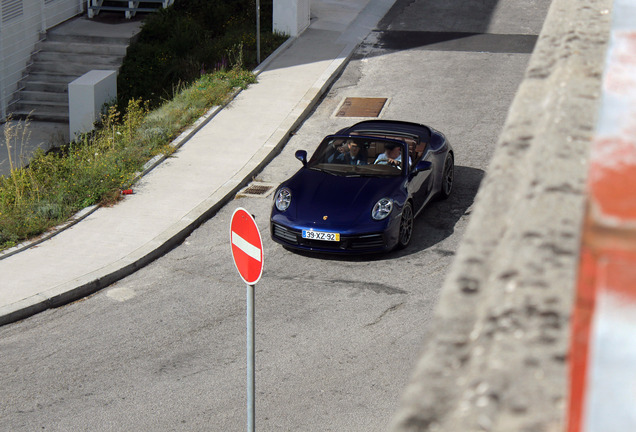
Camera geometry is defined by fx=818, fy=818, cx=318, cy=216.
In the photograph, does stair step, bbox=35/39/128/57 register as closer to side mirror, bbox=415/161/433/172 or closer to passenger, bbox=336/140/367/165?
passenger, bbox=336/140/367/165

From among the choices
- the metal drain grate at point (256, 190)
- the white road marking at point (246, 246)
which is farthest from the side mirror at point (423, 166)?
the white road marking at point (246, 246)

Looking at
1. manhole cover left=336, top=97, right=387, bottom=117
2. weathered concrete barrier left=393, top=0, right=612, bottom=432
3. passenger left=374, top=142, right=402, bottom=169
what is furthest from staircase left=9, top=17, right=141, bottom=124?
weathered concrete barrier left=393, top=0, right=612, bottom=432

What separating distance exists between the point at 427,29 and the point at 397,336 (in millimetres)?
15944

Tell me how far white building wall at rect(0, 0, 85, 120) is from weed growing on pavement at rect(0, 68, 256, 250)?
8.80 feet

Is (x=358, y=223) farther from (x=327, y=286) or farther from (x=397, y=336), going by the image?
(x=397, y=336)

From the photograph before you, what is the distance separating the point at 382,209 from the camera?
1159cm

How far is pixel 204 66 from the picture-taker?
20328 millimetres

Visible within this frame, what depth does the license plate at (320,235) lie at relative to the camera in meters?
11.3

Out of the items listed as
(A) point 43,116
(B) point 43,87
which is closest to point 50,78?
(B) point 43,87

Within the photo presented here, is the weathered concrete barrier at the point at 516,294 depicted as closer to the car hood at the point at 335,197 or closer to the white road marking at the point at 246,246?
the white road marking at the point at 246,246

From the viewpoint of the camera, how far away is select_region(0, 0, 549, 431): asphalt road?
26.3 feet

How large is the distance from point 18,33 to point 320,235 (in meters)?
13.3

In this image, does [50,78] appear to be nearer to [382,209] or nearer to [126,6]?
[126,6]

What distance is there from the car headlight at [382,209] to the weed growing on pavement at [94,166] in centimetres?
483
